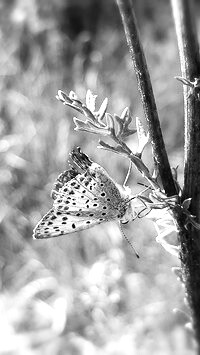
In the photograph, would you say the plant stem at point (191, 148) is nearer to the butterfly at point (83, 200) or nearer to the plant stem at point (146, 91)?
the plant stem at point (146, 91)

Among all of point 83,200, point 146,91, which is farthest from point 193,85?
point 83,200

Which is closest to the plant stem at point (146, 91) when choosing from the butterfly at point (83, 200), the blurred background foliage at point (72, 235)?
the butterfly at point (83, 200)

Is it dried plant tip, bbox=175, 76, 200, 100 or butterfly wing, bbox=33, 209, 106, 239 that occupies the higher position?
dried plant tip, bbox=175, 76, 200, 100

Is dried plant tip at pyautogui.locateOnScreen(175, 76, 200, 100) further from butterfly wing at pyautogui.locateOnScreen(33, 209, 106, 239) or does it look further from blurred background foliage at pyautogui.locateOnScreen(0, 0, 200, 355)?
blurred background foliage at pyautogui.locateOnScreen(0, 0, 200, 355)

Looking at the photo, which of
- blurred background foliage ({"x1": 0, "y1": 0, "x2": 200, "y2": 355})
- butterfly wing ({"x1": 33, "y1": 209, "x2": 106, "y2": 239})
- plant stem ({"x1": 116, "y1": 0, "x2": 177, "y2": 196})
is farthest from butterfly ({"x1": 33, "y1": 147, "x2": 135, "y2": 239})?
blurred background foliage ({"x1": 0, "y1": 0, "x2": 200, "y2": 355})

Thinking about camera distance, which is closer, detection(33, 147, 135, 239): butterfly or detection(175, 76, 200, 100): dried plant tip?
detection(175, 76, 200, 100): dried plant tip

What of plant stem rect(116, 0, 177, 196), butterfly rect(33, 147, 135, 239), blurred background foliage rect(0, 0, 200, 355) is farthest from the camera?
blurred background foliage rect(0, 0, 200, 355)
